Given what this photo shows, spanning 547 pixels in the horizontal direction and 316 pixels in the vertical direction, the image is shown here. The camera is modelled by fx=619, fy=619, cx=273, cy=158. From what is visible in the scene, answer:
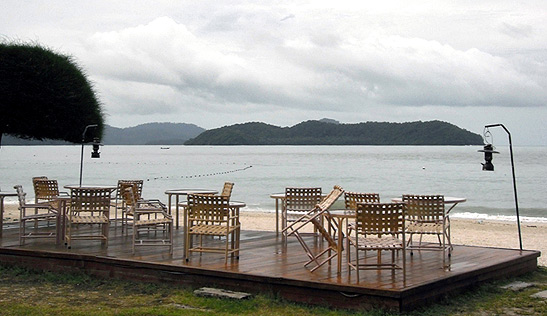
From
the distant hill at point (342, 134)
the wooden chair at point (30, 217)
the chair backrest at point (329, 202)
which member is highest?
the distant hill at point (342, 134)

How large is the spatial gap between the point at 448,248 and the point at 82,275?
15.1 ft

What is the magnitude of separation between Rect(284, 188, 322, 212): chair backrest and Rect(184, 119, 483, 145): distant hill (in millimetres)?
101992

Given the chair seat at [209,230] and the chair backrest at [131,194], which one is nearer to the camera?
the chair seat at [209,230]

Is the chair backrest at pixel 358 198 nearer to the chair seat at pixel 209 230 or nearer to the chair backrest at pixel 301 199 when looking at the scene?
the chair backrest at pixel 301 199

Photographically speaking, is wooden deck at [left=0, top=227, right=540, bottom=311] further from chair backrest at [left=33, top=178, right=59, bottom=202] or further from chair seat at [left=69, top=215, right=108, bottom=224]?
chair backrest at [left=33, top=178, right=59, bottom=202]

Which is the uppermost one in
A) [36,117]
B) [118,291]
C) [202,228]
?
[36,117]

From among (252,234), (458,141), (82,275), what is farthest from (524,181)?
(458,141)

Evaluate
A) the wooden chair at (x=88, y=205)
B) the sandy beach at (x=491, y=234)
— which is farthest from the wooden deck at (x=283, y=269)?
the sandy beach at (x=491, y=234)

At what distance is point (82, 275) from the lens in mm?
7469

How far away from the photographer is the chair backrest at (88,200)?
8023 mm

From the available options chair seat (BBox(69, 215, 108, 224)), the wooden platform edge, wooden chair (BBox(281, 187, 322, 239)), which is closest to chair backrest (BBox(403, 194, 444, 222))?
the wooden platform edge

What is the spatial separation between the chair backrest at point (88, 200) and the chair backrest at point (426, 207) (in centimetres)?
395

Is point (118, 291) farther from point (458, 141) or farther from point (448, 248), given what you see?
point (458, 141)

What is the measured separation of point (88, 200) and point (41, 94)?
4.64 meters
